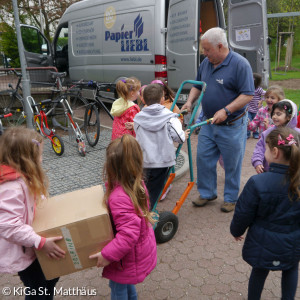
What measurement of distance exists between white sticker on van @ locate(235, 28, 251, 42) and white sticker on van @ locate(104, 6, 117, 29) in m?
2.90

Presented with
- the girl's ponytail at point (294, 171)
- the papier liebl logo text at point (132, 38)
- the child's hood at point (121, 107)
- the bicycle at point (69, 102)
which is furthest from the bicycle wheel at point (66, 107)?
the girl's ponytail at point (294, 171)

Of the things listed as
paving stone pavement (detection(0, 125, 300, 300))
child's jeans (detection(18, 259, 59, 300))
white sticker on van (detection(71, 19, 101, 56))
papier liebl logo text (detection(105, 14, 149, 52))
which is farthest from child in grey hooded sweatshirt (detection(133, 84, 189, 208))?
white sticker on van (detection(71, 19, 101, 56))

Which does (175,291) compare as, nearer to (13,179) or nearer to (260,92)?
(13,179)

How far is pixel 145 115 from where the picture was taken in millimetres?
2836

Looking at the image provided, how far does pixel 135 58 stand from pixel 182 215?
4791 mm

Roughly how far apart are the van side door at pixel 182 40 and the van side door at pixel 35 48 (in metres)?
4.87

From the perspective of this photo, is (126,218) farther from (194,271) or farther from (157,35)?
(157,35)

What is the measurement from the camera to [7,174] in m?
1.62

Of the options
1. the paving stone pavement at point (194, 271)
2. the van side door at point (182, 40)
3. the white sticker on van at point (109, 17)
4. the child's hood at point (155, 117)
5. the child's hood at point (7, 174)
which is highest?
the white sticker on van at point (109, 17)

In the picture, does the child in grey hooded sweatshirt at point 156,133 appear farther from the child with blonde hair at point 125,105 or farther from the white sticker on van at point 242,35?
the white sticker on van at point 242,35

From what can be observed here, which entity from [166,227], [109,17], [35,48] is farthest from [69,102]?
[35,48]

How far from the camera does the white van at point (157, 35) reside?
646 cm

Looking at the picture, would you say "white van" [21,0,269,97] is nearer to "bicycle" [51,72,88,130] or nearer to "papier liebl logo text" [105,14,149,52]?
"papier liebl logo text" [105,14,149,52]

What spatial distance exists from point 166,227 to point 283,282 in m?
1.26
